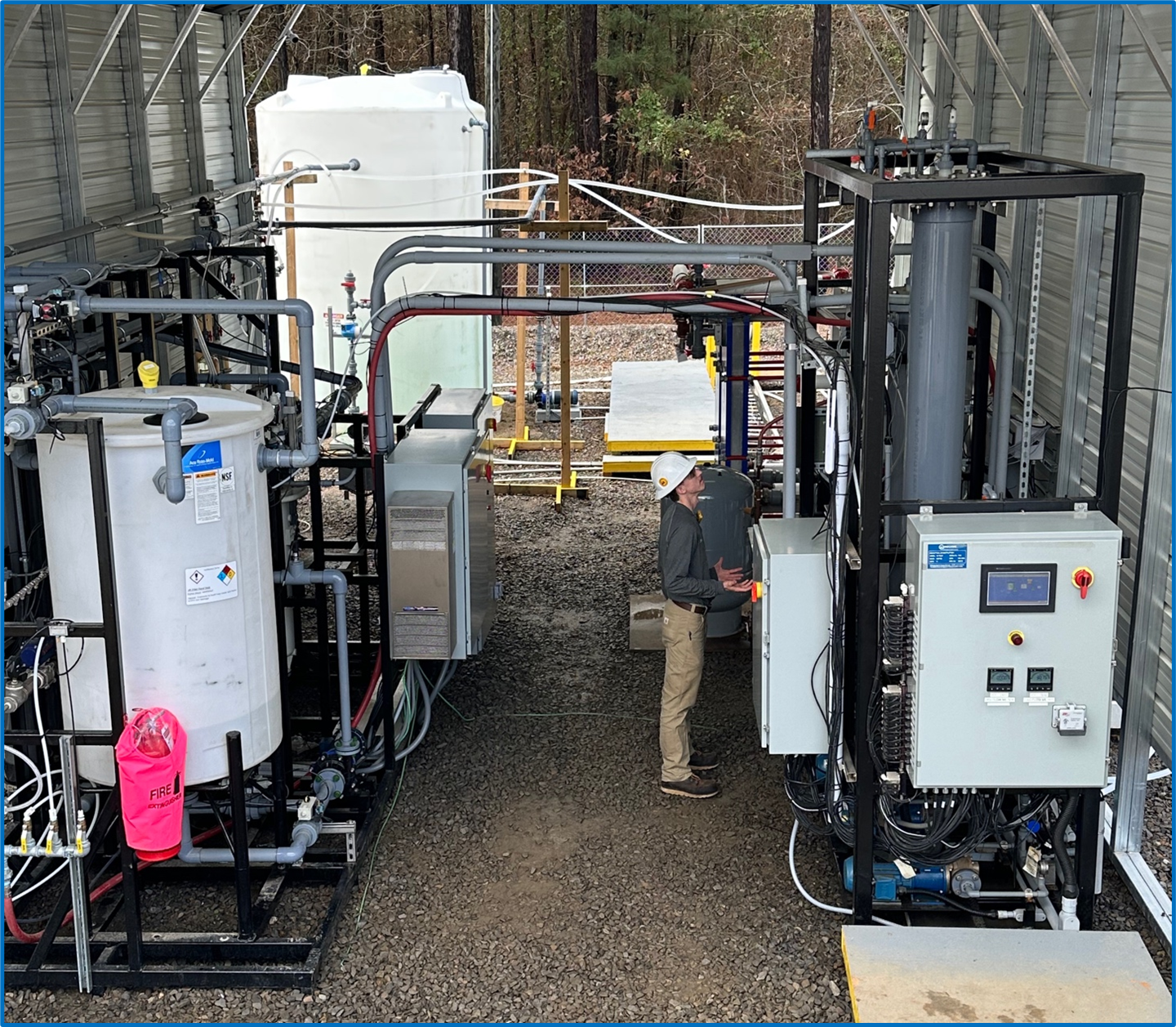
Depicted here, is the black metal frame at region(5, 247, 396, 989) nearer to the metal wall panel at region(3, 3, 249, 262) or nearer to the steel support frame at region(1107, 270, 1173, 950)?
the metal wall panel at region(3, 3, 249, 262)

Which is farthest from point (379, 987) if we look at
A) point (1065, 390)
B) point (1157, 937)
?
point (1065, 390)

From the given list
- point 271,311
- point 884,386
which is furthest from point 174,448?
point 884,386

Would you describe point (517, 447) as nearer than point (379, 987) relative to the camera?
No

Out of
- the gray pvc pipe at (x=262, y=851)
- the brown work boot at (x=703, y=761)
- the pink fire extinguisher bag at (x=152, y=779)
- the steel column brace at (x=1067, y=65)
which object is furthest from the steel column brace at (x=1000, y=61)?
the pink fire extinguisher bag at (x=152, y=779)

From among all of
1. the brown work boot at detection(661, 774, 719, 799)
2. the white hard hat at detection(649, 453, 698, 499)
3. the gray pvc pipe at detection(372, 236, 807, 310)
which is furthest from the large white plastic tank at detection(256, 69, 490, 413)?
the brown work boot at detection(661, 774, 719, 799)

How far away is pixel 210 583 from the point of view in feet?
18.7

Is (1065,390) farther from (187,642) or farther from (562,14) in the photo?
(562,14)

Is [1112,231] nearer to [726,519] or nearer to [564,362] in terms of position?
[726,519]

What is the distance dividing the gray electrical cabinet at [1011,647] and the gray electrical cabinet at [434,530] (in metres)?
2.81

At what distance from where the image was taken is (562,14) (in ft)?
107

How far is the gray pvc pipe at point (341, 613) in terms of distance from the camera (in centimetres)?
681

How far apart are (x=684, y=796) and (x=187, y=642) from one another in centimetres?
302

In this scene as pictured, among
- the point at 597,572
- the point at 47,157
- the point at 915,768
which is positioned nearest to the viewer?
the point at 915,768

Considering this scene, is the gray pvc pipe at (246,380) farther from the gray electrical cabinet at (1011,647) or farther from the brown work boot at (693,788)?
the gray electrical cabinet at (1011,647)
